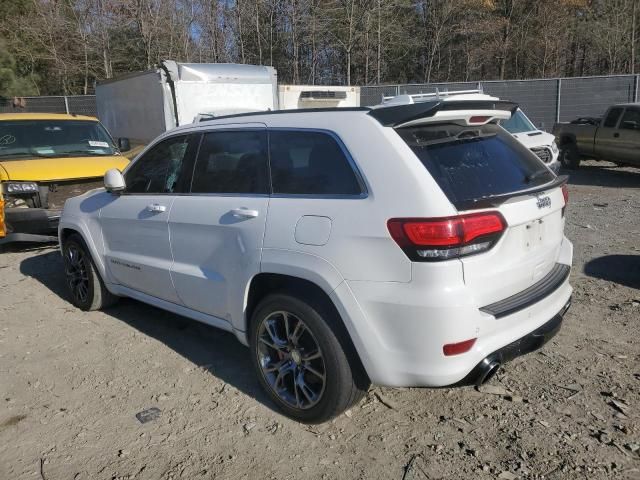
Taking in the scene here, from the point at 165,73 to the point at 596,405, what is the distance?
9.51 meters

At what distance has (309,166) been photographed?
3.22 m

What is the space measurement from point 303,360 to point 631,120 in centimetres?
1166

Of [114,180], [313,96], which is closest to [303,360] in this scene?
[114,180]

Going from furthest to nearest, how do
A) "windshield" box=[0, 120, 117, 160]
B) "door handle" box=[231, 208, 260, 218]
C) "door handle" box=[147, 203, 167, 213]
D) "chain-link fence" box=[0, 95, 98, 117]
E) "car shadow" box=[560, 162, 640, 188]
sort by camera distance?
"chain-link fence" box=[0, 95, 98, 117] → "car shadow" box=[560, 162, 640, 188] → "windshield" box=[0, 120, 117, 160] → "door handle" box=[147, 203, 167, 213] → "door handle" box=[231, 208, 260, 218]

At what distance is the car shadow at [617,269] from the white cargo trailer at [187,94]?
689 centimetres

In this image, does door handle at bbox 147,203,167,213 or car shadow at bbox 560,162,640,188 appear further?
car shadow at bbox 560,162,640,188

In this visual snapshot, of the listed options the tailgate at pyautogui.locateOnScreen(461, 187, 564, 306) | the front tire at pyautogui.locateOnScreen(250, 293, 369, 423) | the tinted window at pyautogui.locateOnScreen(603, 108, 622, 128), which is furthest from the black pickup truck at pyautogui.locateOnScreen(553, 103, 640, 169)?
the front tire at pyautogui.locateOnScreen(250, 293, 369, 423)

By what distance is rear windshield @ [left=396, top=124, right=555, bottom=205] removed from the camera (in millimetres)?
2854

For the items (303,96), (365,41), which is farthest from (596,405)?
(365,41)

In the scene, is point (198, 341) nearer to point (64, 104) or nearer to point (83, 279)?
point (83, 279)

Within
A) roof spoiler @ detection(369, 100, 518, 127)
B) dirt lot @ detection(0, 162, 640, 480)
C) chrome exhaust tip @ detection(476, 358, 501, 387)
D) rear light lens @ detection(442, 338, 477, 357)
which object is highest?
roof spoiler @ detection(369, 100, 518, 127)

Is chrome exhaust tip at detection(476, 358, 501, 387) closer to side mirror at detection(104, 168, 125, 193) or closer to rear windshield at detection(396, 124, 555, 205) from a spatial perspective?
rear windshield at detection(396, 124, 555, 205)

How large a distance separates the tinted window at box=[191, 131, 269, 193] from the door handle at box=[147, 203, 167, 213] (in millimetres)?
308

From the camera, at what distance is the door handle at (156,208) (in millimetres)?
4077
